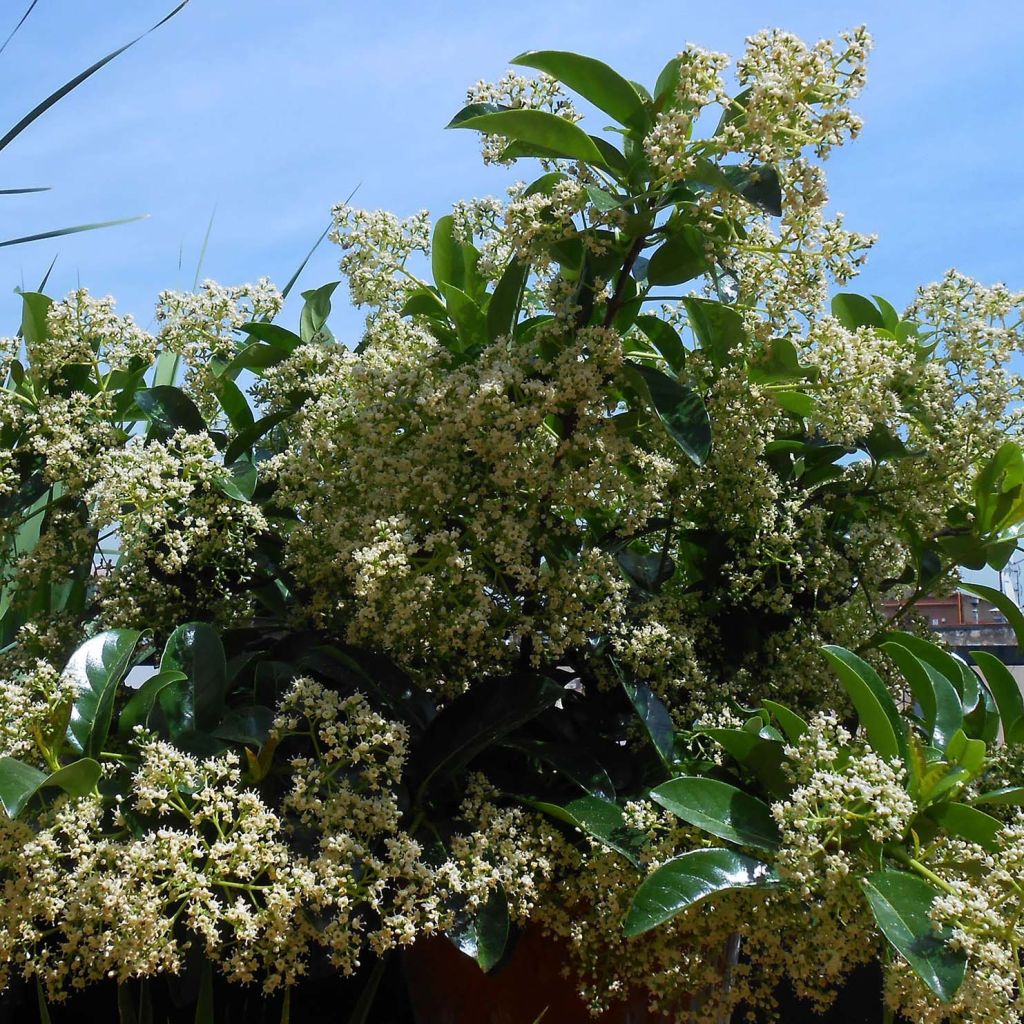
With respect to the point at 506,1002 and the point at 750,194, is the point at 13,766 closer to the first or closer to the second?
the point at 506,1002

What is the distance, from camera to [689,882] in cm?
108

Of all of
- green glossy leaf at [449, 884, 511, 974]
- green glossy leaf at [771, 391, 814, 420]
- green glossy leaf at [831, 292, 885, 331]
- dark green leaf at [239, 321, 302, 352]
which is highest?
green glossy leaf at [831, 292, 885, 331]

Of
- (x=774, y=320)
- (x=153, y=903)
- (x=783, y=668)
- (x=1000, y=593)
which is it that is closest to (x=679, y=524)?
(x=783, y=668)

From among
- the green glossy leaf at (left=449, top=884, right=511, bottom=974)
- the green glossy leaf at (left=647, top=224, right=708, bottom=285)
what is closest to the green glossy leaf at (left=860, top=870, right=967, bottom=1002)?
the green glossy leaf at (left=449, top=884, right=511, bottom=974)

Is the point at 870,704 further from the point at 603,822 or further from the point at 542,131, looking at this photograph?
the point at 542,131

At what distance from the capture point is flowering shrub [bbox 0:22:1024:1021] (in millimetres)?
1119

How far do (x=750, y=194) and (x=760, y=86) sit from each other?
107 millimetres

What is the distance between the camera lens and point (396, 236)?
1571 mm

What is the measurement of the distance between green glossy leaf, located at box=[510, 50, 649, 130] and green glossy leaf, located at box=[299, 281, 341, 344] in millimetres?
602

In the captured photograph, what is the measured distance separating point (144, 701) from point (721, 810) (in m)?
0.63

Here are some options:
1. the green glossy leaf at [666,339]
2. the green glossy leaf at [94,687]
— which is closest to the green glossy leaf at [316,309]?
the green glossy leaf at [666,339]

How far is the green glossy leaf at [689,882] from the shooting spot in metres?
1.05

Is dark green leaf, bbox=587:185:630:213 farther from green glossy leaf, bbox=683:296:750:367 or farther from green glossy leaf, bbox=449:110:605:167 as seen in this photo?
green glossy leaf, bbox=683:296:750:367

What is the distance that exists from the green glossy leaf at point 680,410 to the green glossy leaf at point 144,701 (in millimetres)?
609
